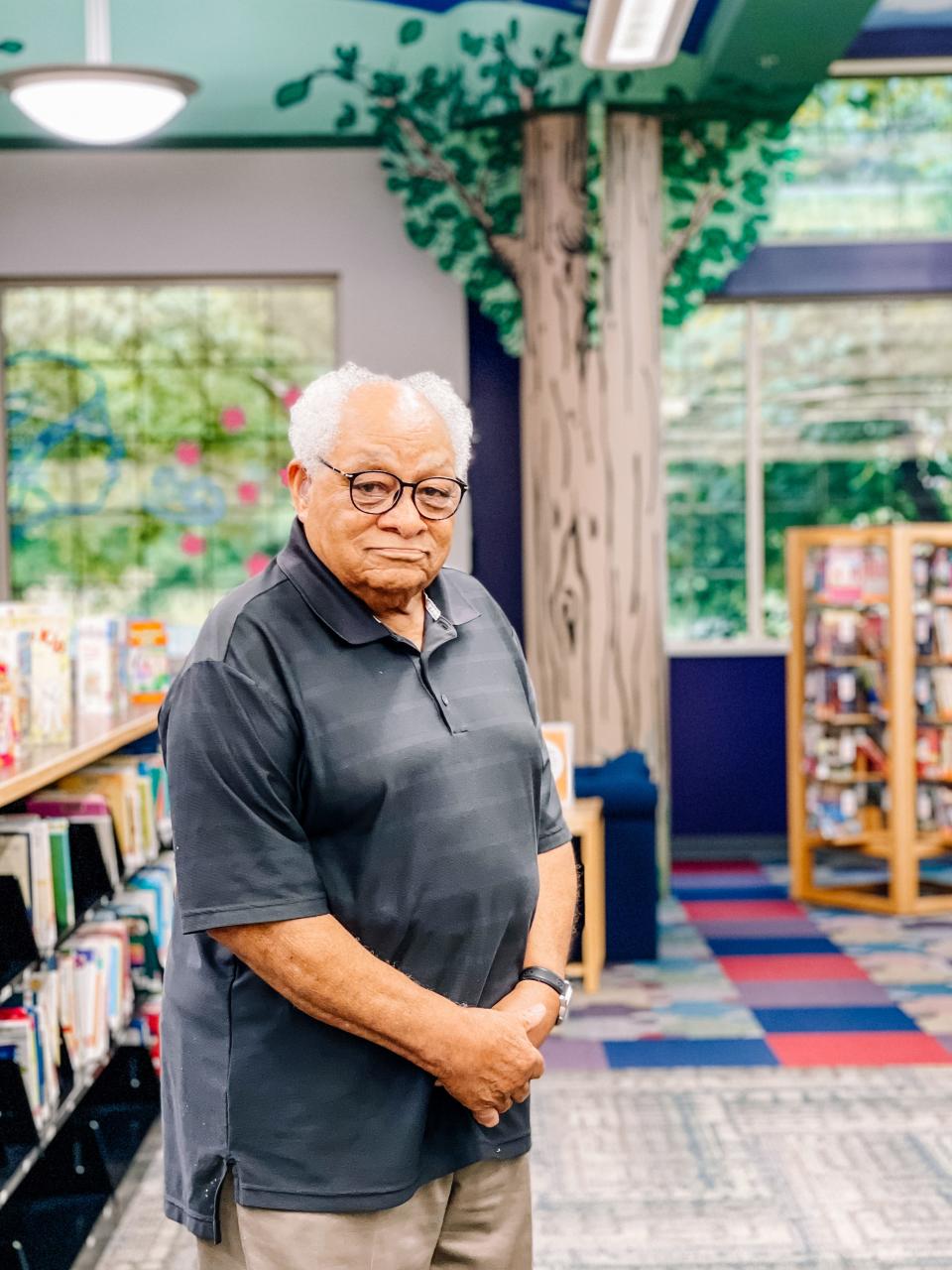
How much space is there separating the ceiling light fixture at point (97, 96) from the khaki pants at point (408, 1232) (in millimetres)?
3485

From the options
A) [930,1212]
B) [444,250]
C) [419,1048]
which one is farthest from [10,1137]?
[444,250]

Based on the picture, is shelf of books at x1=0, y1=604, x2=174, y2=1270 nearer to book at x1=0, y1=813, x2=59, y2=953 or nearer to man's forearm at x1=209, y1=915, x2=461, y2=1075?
book at x1=0, y1=813, x2=59, y2=953

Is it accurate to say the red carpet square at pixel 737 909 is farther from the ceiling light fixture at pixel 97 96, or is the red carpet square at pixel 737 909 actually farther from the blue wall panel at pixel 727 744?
the ceiling light fixture at pixel 97 96

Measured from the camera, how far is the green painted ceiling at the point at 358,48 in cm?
555

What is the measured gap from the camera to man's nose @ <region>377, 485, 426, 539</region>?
1.67 metres

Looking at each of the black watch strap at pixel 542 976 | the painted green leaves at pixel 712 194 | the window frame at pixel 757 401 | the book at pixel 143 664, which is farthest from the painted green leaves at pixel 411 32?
the black watch strap at pixel 542 976

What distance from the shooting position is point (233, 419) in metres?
7.01

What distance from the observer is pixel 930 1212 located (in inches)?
134

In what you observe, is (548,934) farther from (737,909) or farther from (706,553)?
(706,553)

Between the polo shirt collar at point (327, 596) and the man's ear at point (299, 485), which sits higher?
the man's ear at point (299, 485)

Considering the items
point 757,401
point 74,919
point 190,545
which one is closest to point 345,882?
point 74,919

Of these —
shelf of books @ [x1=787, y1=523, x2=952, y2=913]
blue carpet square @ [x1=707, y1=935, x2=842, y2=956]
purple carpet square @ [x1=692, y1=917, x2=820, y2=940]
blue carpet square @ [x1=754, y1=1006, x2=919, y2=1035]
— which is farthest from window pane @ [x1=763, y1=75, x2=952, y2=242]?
blue carpet square @ [x1=754, y1=1006, x2=919, y2=1035]

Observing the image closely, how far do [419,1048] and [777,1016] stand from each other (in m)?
3.54

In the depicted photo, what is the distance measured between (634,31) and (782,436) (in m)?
3.12
